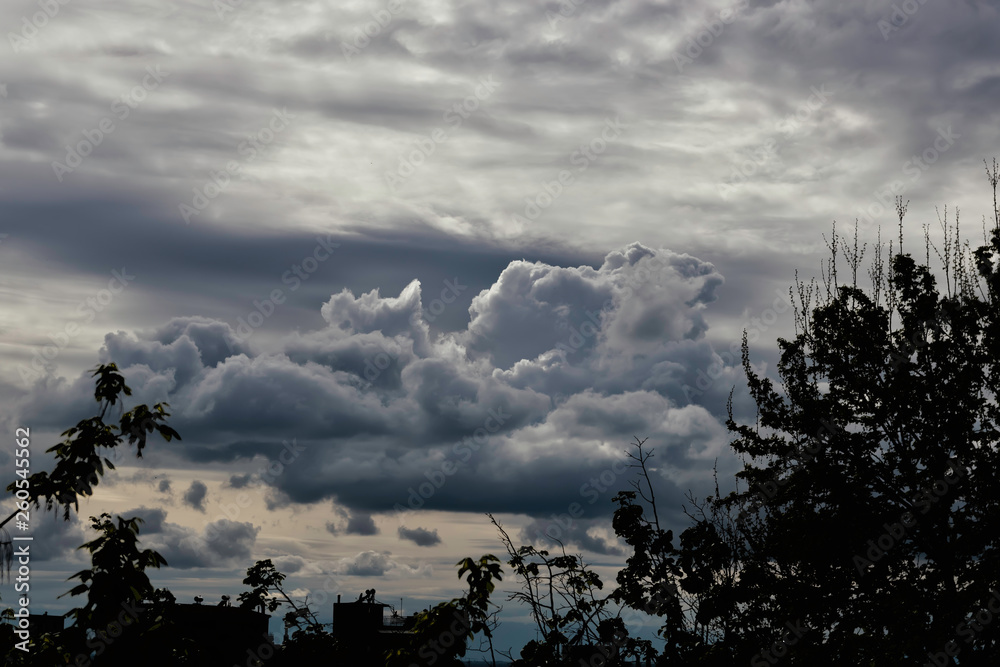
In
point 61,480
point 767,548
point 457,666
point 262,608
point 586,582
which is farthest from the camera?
point 767,548

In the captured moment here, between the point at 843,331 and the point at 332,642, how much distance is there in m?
15.2

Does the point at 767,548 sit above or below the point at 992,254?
below

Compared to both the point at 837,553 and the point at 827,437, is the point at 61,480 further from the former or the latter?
the point at 827,437

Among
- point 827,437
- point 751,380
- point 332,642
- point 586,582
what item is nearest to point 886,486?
point 827,437

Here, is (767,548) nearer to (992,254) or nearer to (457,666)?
(992,254)

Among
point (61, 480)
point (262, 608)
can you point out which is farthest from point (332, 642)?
point (61, 480)

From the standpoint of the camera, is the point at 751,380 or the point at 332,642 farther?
the point at 751,380

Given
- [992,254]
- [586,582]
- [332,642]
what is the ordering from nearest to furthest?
[586,582] → [332,642] → [992,254]

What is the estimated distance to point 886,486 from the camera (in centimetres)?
1988

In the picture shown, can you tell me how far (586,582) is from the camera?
10766mm

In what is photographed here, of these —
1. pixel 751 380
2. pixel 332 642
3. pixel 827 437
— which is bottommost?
pixel 332 642

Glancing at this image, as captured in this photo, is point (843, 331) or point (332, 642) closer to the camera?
point (332, 642)

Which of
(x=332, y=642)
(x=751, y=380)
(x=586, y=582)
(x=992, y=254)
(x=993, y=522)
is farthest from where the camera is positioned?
(x=751, y=380)

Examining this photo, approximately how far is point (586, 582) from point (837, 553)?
1072 centimetres
